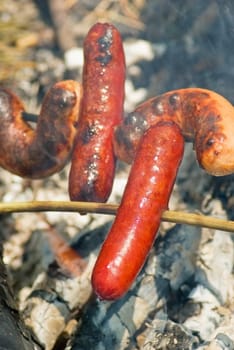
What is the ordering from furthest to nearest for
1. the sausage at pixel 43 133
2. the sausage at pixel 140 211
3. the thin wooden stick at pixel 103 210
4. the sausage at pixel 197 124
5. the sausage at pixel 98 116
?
the sausage at pixel 43 133
the sausage at pixel 98 116
the thin wooden stick at pixel 103 210
the sausage at pixel 197 124
the sausage at pixel 140 211

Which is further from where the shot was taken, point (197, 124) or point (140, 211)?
point (197, 124)

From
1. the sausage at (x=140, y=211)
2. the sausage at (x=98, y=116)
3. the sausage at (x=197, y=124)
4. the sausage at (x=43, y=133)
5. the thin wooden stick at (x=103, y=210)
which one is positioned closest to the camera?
the sausage at (x=140, y=211)

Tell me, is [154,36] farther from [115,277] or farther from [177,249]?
[115,277]

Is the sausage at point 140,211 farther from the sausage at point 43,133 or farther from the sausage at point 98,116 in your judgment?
the sausage at point 43,133

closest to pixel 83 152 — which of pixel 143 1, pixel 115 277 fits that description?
pixel 115 277

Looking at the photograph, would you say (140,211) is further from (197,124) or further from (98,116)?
(98,116)

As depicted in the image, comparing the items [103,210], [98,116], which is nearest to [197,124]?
[98,116]

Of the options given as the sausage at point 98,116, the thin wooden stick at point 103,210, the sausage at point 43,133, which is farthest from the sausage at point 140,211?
the sausage at point 43,133
